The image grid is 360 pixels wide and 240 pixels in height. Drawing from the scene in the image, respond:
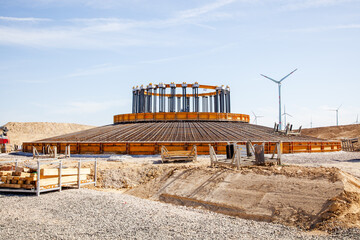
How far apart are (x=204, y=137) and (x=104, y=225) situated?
23.2 meters

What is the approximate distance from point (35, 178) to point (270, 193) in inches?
461

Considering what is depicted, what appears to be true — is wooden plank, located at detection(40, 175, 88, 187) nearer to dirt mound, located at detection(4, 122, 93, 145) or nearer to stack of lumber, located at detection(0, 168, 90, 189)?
stack of lumber, located at detection(0, 168, 90, 189)

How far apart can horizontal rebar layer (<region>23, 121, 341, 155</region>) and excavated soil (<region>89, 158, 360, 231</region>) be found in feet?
38.6

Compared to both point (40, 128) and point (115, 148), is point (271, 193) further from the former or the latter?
point (40, 128)

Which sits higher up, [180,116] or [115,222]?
[180,116]

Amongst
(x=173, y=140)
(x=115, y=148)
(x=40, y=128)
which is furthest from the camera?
(x=40, y=128)

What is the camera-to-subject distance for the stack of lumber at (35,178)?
632 inches

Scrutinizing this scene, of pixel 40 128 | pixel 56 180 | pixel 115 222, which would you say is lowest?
pixel 115 222

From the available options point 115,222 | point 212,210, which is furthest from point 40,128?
point 115,222

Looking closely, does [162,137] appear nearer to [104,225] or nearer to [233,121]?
[233,121]

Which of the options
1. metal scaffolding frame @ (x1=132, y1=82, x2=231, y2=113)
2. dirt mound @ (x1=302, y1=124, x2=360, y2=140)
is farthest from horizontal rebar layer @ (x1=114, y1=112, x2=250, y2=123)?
dirt mound @ (x1=302, y1=124, x2=360, y2=140)

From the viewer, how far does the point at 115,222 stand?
12.2 metres

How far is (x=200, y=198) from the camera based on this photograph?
52.3 feet

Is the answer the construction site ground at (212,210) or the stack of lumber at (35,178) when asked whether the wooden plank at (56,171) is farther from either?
the construction site ground at (212,210)
